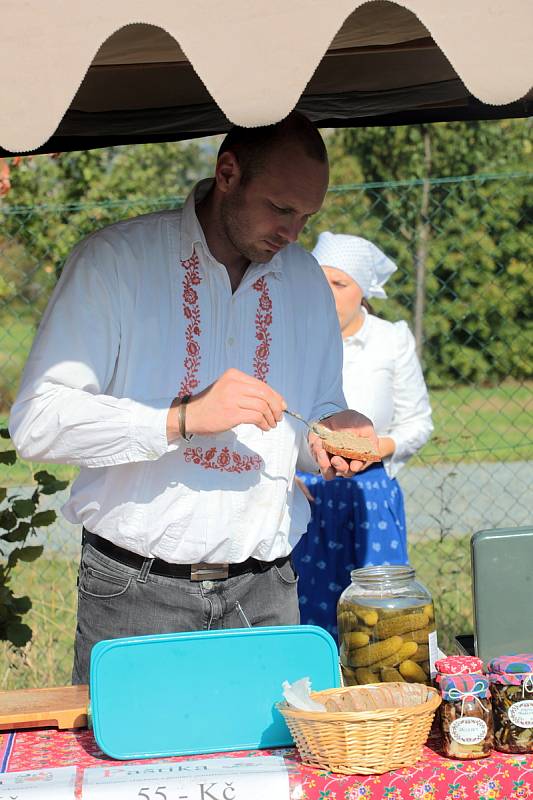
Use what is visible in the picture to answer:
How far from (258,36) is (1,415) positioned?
648cm

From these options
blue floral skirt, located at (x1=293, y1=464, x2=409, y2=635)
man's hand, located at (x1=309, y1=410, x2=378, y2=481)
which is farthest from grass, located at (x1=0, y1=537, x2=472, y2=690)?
man's hand, located at (x1=309, y1=410, x2=378, y2=481)

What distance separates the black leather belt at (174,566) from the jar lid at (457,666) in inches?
25.5

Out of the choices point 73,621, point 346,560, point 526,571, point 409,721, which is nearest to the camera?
point 409,721

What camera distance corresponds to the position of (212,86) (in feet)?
4.89

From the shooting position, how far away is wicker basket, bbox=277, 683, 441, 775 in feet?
5.44

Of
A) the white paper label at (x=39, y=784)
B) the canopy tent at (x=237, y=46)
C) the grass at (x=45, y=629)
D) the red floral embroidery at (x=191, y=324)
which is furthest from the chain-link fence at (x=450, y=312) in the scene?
the canopy tent at (x=237, y=46)

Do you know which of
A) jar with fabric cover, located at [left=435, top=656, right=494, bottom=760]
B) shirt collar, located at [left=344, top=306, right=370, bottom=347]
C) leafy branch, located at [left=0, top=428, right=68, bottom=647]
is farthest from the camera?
shirt collar, located at [left=344, top=306, right=370, bottom=347]

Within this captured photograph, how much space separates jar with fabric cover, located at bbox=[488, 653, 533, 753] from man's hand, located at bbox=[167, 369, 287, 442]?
59 centimetres

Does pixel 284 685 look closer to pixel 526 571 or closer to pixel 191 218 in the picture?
pixel 526 571

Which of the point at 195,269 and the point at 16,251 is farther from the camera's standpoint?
the point at 16,251

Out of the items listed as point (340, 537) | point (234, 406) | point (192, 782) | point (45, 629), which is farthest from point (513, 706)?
point (45, 629)

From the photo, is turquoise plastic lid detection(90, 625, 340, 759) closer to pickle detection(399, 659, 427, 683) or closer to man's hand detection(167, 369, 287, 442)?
pickle detection(399, 659, 427, 683)

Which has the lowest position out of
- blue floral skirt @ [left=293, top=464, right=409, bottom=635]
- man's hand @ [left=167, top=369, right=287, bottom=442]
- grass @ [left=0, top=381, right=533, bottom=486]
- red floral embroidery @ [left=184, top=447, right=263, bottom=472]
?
grass @ [left=0, top=381, right=533, bottom=486]

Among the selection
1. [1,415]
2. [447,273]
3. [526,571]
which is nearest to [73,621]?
[1,415]
